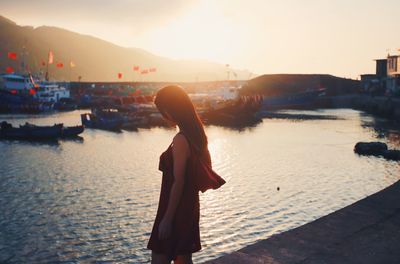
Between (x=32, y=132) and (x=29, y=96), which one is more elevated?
(x=29, y=96)

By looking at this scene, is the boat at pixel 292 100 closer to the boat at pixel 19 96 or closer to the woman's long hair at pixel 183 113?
the boat at pixel 19 96

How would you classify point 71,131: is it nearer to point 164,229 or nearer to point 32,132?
point 32,132

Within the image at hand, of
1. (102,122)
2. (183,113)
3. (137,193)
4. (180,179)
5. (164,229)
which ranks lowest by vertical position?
(137,193)

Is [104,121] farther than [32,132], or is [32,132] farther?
[104,121]

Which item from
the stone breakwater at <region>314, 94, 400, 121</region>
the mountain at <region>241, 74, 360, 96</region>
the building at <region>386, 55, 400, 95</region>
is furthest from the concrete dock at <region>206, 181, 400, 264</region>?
the mountain at <region>241, 74, 360, 96</region>

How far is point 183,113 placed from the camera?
3.51m

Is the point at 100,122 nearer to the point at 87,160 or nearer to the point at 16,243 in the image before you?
the point at 87,160

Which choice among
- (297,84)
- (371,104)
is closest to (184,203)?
(371,104)

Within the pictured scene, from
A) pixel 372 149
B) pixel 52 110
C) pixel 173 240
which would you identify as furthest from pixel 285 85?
pixel 173 240

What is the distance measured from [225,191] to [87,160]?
12.5 m

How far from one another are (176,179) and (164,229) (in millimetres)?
459

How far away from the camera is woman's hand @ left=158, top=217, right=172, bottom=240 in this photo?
11.7 ft

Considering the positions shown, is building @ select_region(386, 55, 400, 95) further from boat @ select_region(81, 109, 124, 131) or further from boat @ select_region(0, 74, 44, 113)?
boat @ select_region(0, 74, 44, 113)

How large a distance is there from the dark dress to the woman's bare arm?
82mm
